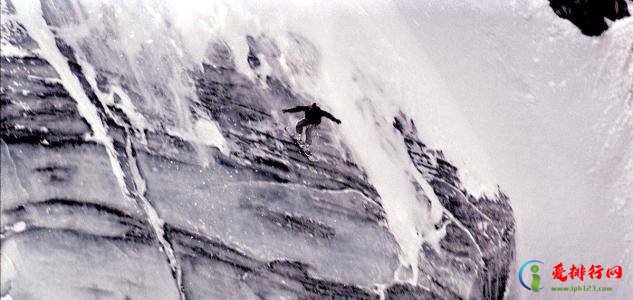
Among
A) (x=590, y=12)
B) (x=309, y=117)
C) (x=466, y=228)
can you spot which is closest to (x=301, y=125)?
(x=309, y=117)

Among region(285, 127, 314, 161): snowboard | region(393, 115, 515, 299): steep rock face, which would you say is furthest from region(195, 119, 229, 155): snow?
region(393, 115, 515, 299): steep rock face

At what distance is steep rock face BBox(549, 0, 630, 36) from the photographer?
1011 millimetres

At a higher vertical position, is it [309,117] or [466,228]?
[309,117]

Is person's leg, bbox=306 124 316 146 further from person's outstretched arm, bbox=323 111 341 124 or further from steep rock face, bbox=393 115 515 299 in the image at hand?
steep rock face, bbox=393 115 515 299

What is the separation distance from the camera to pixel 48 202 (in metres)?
0.97

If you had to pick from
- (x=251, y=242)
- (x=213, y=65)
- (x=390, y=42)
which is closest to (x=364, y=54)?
(x=390, y=42)

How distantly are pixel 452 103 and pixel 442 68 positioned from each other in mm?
67

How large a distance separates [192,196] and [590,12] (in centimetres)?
81

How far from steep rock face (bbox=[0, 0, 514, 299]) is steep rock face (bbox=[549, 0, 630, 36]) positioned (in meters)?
0.36

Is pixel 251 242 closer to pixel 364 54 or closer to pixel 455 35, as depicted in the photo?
pixel 364 54

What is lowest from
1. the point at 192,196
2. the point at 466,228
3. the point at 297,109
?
the point at 466,228

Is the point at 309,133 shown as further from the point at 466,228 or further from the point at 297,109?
the point at 466,228

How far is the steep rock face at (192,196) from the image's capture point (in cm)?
96

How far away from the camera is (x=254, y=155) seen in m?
1.00
